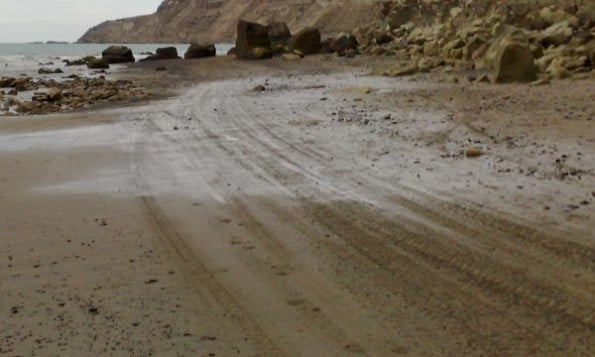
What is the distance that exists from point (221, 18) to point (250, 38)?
280 feet

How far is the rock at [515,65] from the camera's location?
14.5m

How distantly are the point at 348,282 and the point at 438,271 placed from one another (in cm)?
55

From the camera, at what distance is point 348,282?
3.95 meters

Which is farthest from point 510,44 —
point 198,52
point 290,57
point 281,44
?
point 198,52

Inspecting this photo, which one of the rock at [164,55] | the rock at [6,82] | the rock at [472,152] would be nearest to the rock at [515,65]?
the rock at [472,152]

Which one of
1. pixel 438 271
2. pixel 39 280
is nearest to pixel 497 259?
pixel 438 271

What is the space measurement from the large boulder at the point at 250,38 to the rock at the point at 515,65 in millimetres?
24715

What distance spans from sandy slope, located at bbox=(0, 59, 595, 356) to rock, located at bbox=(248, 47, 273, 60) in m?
28.1

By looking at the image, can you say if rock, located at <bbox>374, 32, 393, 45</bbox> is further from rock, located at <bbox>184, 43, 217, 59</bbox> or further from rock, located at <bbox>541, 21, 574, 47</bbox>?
rock, located at <bbox>541, 21, 574, 47</bbox>

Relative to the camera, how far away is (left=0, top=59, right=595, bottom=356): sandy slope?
131 inches

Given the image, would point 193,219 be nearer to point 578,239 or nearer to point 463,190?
point 463,190

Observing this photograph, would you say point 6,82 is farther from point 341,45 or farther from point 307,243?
point 307,243

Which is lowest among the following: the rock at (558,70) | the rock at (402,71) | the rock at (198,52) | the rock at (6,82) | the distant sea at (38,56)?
the distant sea at (38,56)

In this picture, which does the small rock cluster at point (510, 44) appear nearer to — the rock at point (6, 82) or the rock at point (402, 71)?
the rock at point (402, 71)
